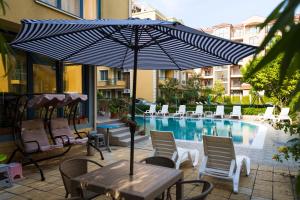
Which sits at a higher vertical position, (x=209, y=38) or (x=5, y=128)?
(x=209, y=38)

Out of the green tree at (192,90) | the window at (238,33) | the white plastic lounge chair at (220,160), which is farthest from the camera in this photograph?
the window at (238,33)

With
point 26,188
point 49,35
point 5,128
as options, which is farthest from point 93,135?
point 49,35

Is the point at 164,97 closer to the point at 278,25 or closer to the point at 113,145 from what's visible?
the point at 113,145

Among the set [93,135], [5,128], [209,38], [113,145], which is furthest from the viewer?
[113,145]

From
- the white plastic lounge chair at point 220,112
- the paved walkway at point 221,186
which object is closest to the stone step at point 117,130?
the paved walkway at point 221,186

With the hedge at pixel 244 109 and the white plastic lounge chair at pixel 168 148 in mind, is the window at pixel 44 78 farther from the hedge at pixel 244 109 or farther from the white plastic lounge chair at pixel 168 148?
the hedge at pixel 244 109

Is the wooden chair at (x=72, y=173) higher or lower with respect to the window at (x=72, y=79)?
lower

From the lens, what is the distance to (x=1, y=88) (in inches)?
259

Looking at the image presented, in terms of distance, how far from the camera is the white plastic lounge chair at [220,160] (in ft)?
16.3

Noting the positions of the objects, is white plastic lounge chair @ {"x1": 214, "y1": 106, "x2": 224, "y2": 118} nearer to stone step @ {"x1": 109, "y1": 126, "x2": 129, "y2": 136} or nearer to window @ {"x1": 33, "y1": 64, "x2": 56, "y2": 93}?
stone step @ {"x1": 109, "y1": 126, "x2": 129, "y2": 136}

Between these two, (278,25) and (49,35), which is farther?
(49,35)

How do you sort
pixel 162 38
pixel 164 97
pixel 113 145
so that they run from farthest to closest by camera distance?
pixel 164 97, pixel 113 145, pixel 162 38

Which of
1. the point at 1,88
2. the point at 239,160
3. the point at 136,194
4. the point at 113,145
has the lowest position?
the point at 113,145

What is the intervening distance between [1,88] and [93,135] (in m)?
3.01
